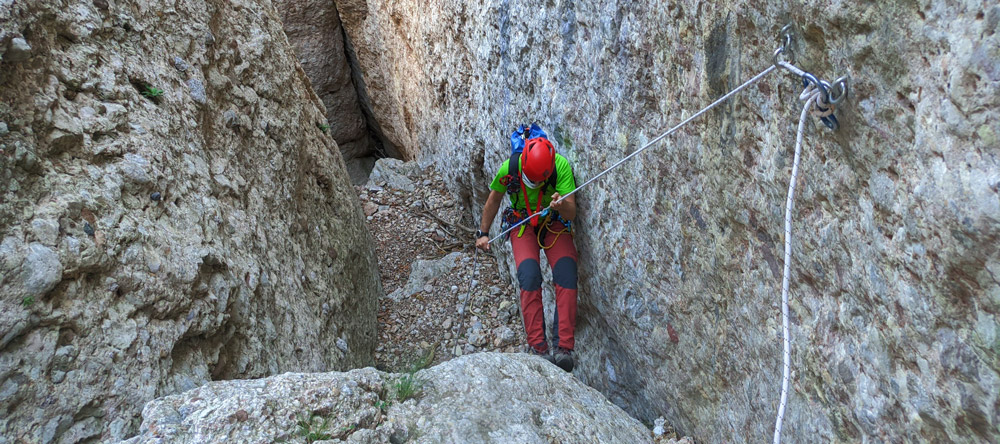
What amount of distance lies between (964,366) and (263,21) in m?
5.06

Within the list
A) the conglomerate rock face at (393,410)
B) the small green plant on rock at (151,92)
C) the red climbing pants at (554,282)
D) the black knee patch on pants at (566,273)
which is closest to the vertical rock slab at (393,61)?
the red climbing pants at (554,282)

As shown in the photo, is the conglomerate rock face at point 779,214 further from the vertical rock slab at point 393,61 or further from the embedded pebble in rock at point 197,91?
the vertical rock slab at point 393,61

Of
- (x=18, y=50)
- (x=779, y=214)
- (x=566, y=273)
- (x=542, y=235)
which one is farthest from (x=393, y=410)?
(x=542, y=235)

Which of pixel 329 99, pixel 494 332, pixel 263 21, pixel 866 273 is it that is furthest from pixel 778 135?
pixel 329 99

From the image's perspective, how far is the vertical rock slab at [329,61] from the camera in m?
11.9

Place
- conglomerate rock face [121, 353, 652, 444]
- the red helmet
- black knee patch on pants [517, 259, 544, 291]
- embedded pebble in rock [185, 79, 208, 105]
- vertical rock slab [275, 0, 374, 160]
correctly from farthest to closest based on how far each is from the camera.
A: vertical rock slab [275, 0, 374, 160]
black knee patch on pants [517, 259, 544, 291]
the red helmet
embedded pebble in rock [185, 79, 208, 105]
conglomerate rock face [121, 353, 652, 444]

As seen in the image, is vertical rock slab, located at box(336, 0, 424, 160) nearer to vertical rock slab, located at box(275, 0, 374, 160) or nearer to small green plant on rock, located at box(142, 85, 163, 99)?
vertical rock slab, located at box(275, 0, 374, 160)

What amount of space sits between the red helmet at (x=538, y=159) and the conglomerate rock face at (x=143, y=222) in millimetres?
1712

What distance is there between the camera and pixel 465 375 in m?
2.99

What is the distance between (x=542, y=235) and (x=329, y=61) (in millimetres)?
9500

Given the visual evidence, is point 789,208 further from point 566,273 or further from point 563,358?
point 563,358

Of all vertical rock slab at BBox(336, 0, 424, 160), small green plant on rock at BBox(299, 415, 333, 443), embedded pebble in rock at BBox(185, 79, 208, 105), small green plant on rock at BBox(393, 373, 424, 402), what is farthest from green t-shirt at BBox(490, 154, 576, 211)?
vertical rock slab at BBox(336, 0, 424, 160)

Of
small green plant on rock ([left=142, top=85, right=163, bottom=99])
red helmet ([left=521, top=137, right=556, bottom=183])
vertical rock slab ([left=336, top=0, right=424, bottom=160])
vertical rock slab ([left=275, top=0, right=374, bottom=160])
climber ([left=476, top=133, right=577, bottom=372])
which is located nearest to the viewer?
small green plant on rock ([left=142, top=85, right=163, bottom=99])

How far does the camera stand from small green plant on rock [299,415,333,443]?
89.7 inches
